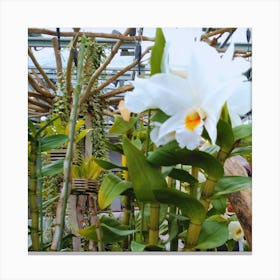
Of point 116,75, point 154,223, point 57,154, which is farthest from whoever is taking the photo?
point 116,75

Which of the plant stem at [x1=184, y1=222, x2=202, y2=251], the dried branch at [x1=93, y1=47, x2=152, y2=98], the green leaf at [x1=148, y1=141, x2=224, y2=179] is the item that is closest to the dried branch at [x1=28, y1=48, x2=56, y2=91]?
the dried branch at [x1=93, y1=47, x2=152, y2=98]

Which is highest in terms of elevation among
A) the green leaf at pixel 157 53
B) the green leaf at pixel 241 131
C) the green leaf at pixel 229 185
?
the green leaf at pixel 157 53

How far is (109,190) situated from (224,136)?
1.33 feet

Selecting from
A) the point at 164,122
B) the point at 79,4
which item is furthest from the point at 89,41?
the point at 164,122

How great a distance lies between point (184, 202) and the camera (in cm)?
104

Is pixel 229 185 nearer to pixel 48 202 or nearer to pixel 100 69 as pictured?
pixel 48 202

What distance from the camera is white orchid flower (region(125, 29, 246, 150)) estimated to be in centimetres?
96

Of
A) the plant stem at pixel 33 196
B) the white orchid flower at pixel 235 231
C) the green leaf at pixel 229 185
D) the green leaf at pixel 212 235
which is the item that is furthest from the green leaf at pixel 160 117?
the white orchid flower at pixel 235 231

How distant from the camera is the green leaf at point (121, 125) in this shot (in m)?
1.30

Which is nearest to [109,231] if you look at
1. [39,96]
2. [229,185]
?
[229,185]

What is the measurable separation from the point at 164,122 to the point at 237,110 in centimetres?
19

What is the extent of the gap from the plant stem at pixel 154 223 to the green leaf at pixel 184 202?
0.03 meters

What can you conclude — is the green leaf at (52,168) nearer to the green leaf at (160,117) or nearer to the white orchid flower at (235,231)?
the green leaf at (160,117)

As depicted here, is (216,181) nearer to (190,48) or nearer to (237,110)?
(237,110)
